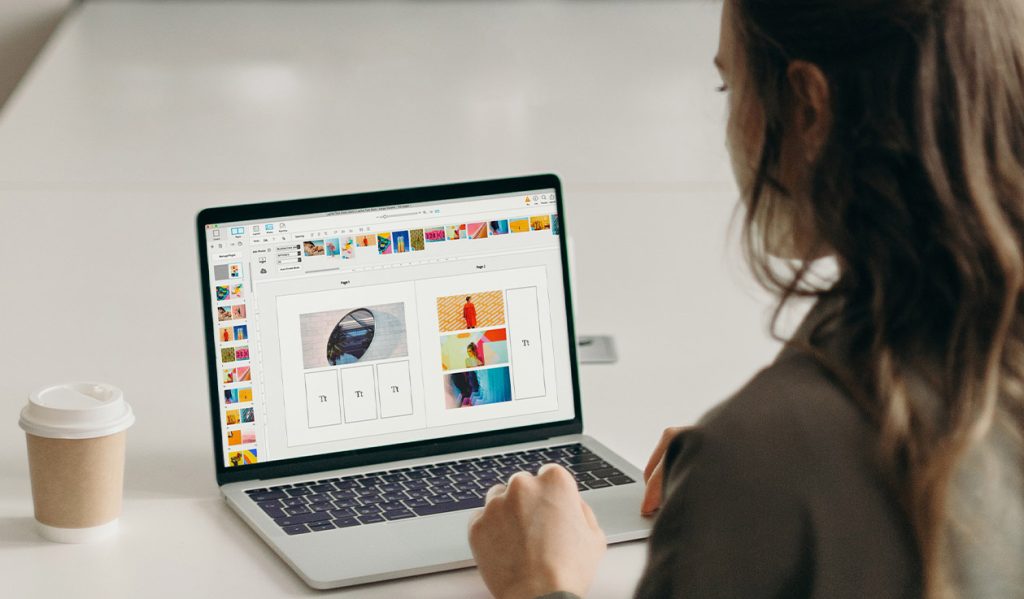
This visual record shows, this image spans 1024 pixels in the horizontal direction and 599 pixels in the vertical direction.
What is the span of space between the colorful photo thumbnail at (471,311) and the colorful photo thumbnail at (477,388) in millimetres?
44

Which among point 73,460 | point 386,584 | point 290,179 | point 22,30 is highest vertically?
point 22,30

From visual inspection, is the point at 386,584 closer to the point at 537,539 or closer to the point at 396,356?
the point at 537,539

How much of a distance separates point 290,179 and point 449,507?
111 centimetres

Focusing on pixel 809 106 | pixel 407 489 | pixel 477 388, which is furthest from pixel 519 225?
pixel 809 106

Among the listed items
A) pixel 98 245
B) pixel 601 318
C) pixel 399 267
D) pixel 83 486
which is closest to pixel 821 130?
pixel 399 267

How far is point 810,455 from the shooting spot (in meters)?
0.70

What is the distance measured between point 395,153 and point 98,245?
64cm

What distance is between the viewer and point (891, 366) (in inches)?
27.6

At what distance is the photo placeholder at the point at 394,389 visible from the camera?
117 cm

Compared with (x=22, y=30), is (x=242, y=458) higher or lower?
lower

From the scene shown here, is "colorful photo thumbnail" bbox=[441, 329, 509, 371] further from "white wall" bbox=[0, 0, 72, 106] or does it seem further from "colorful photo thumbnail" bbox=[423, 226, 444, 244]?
"white wall" bbox=[0, 0, 72, 106]

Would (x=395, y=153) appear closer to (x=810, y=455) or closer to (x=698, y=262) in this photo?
(x=698, y=262)

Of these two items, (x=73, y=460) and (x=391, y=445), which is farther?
(x=391, y=445)

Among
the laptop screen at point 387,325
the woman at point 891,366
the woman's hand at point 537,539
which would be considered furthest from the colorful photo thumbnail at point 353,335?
the woman at point 891,366
